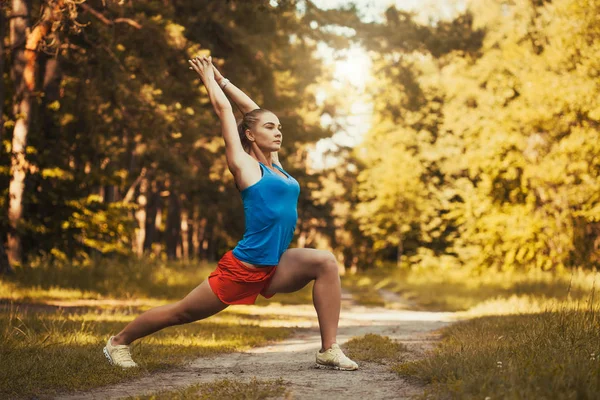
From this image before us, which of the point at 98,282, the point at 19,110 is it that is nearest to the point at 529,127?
the point at 98,282

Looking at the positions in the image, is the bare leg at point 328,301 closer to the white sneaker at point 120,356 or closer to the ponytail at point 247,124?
the ponytail at point 247,124

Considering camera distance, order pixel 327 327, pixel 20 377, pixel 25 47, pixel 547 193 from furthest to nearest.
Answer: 1. pixel 547 193
2. pixel 25 47
3. pixel 327 327
4. pixel 20 377

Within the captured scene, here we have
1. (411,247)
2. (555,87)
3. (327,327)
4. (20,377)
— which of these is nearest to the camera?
(20,377)

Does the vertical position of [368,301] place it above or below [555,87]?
below

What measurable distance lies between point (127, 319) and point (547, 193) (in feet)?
52.1

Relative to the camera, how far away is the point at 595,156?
20.0 m

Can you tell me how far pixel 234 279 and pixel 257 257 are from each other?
253 millimetres

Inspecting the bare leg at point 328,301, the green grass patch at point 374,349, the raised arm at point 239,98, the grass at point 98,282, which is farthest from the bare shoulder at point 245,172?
the grass at point 98,282

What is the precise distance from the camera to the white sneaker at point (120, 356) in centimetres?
621

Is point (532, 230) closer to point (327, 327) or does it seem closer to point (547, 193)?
point (547, 193)

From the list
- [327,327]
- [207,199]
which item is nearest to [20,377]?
[327,327]

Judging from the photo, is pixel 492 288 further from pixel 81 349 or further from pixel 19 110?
pixel 81 349

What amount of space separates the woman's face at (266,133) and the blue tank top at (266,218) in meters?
0.34

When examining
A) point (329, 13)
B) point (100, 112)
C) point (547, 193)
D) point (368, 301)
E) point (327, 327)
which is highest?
point (329, 13)
